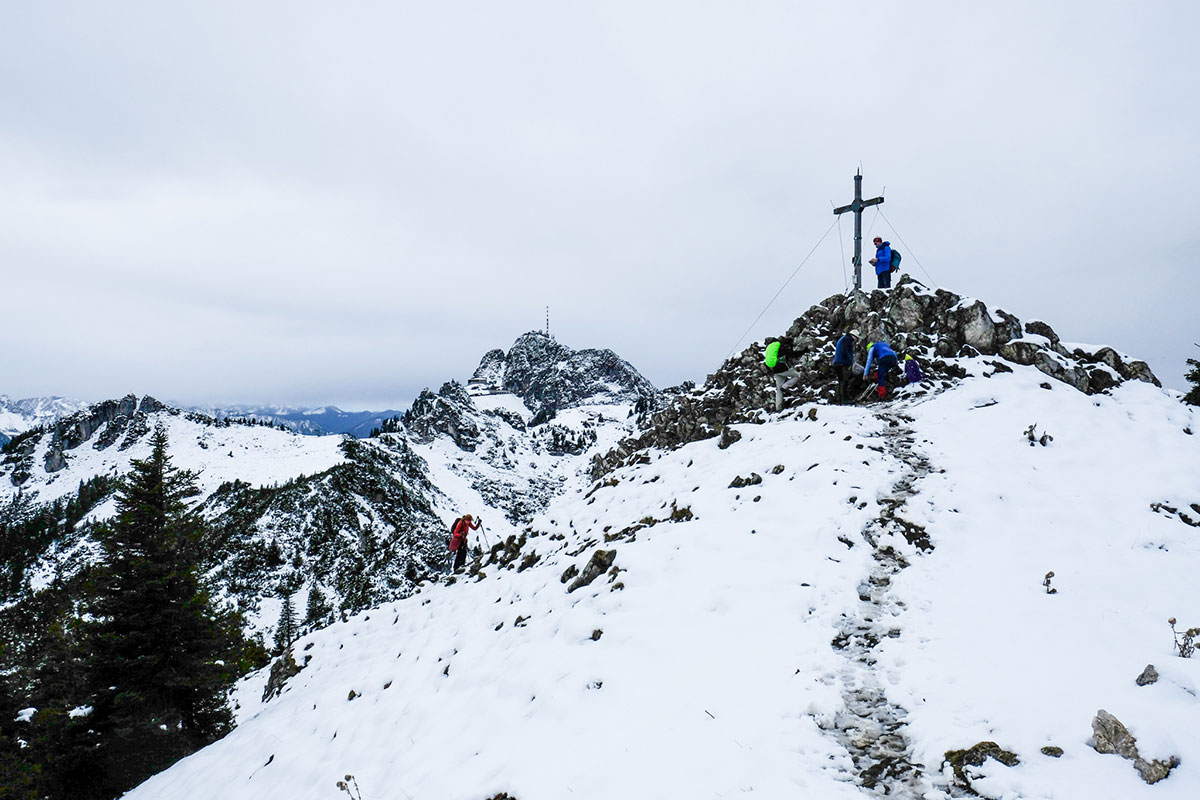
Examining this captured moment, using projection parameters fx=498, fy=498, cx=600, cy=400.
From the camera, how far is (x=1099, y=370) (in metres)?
17.5

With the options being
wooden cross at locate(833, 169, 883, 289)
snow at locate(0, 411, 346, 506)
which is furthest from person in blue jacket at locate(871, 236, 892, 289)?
snow at locate(0, 411, 346, 506)

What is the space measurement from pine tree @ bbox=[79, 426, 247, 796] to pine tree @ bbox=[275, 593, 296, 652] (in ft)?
204

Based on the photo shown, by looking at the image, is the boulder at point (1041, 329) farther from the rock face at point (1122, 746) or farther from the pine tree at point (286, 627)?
the pine tree at point (286, 627)

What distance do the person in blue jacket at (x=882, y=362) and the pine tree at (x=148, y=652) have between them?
79.0 ft

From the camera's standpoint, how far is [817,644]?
721cm

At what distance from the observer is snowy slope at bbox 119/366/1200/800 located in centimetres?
536

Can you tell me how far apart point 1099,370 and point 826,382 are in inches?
345

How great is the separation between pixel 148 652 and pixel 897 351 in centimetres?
2857

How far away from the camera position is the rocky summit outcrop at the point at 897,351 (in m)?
18.0

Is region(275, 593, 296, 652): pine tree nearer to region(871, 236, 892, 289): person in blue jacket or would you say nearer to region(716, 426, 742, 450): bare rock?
region(716, 426, 742, 450): bare rock

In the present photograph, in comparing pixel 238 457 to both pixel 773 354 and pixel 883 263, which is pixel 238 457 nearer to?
pixel 773 354

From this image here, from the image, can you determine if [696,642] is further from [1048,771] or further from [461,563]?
[461,563]

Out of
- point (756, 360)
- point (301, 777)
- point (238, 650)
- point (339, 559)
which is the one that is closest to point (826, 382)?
point (756, 360)

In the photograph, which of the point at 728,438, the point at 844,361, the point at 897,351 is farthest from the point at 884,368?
the point at 728,438
